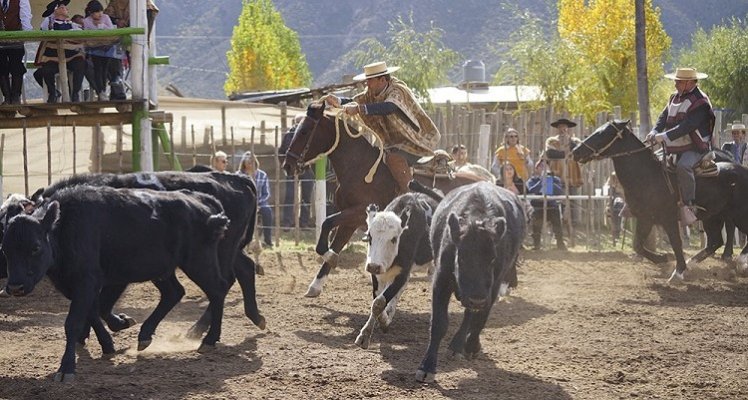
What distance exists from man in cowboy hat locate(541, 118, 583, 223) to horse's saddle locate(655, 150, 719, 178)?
2715 mm

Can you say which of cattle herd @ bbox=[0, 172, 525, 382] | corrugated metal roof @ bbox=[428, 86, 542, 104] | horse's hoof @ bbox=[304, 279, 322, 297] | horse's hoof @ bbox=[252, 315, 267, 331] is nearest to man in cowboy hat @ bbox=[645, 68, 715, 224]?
horse's hoof @ bbox=[304, 279, 322, 297]

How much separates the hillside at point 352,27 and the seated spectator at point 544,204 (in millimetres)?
68220

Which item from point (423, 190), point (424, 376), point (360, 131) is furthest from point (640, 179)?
point (424, 376)

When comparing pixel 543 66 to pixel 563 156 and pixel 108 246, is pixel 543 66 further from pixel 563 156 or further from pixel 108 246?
pixel 108 246

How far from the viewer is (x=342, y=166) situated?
11656 millimetres

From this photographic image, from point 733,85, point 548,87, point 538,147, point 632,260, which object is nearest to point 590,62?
point 548,87

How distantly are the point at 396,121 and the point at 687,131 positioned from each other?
3738 mm

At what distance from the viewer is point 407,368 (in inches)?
320

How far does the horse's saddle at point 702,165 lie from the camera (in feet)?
44.8

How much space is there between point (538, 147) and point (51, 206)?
1190cm

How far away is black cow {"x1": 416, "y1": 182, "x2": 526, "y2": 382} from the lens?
306 inches

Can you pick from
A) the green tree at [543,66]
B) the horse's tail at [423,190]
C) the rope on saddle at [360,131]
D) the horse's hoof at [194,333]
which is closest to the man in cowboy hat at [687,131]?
the rope on saddle at [360,131]

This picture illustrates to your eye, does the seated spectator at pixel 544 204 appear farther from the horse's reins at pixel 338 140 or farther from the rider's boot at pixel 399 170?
the horse's reins at pixel 338 140

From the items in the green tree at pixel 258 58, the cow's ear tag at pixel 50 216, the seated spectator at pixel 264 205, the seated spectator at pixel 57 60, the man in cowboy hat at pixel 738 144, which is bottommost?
the seated spectator at pixel 264 205
